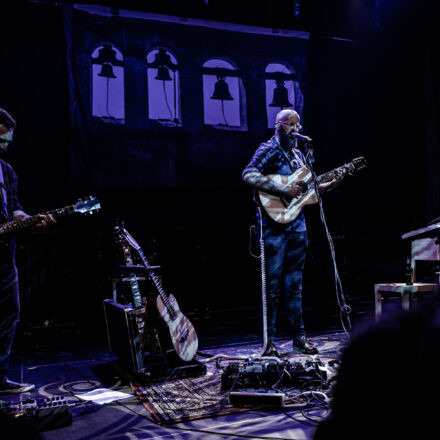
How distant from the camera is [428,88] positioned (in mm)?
8047

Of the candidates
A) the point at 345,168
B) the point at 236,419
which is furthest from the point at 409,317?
the point at 345,168

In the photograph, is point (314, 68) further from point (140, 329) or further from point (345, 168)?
point (140, 329)

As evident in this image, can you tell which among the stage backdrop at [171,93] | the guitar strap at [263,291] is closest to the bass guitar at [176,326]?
the guitar strap at [263,291]

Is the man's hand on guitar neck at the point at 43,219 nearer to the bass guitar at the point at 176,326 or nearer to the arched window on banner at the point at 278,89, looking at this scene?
the bass guitar at the point at 176,326

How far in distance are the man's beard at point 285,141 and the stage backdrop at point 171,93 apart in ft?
8.18

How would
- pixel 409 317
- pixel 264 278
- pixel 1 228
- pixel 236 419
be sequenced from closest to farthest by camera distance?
pixel 409 317 → pixel 236 419 → pixel 1 228 → pixel 264 278

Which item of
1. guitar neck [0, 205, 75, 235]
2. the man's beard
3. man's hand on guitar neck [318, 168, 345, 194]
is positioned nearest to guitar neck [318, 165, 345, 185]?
man's hand on guitar neck [318, 168, 345, 194]

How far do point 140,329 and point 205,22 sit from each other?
191 inches

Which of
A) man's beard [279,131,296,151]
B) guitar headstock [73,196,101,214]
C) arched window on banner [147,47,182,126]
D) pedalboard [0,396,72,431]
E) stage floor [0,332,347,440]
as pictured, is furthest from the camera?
arched window on banner [147,47,182,126]

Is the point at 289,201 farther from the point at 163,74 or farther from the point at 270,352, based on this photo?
the point at 163,74

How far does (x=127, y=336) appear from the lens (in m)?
3.48

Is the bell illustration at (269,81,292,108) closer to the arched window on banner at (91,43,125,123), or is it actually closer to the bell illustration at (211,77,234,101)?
the bell illustration at (211,77,234,101)

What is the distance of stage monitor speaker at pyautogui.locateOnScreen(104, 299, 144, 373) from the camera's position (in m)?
3.43

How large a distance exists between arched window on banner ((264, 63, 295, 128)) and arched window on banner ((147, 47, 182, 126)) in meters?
1.40
